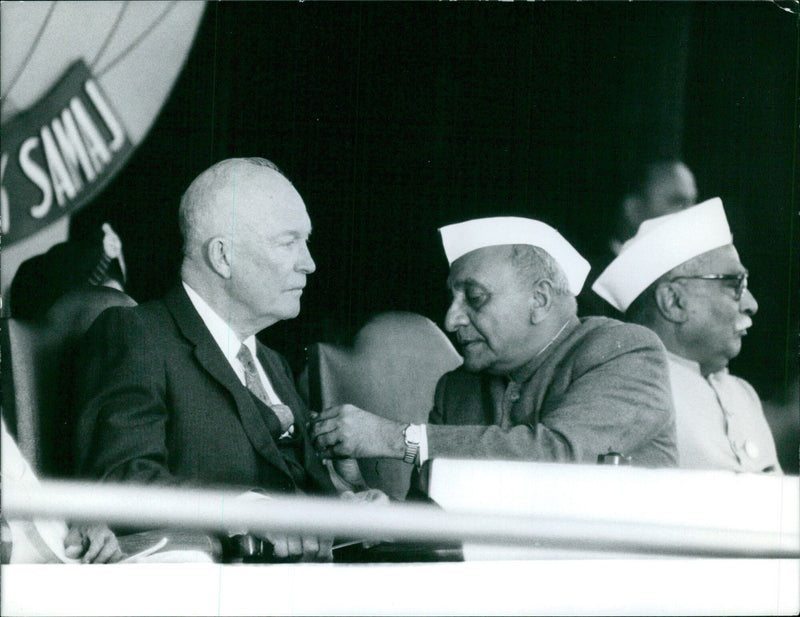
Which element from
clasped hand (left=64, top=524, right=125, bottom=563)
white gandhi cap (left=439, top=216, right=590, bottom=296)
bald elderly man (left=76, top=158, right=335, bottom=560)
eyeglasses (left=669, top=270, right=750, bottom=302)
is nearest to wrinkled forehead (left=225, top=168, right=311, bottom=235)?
bald elderly man (left=76, top=158, right=335, bottom=560)

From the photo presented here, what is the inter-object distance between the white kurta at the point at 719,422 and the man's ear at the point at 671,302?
0.45ft

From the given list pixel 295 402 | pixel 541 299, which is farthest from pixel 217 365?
pixel 541 299

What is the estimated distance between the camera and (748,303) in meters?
4.24

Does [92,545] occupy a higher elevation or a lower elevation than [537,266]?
lower

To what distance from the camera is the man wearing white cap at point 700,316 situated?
4.07 m

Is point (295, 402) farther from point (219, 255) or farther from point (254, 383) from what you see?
point (219, 255)

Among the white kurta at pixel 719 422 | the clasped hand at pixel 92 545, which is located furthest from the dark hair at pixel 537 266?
the clasped hand at pixel 92 545

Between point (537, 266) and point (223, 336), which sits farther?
point (537, 266)

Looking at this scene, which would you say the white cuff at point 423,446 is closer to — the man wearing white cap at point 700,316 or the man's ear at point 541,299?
the man's ear at point 541,299

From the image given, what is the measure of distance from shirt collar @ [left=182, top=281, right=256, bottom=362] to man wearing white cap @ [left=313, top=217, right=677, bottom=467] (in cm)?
61

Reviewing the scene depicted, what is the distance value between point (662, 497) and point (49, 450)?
197 centimetres

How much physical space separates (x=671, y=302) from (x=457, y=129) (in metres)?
0.96

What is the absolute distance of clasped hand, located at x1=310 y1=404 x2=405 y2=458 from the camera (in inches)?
146

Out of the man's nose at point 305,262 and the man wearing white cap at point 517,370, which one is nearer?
the man's nose at point 305,262
